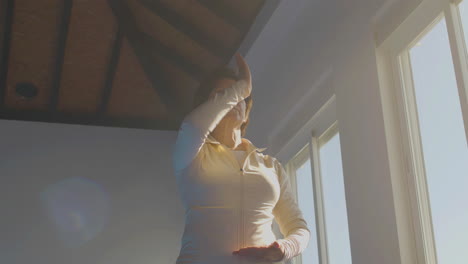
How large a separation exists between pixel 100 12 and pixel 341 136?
230cm

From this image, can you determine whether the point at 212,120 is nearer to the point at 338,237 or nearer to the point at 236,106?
the point at 236,106

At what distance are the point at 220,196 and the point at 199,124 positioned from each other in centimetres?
19

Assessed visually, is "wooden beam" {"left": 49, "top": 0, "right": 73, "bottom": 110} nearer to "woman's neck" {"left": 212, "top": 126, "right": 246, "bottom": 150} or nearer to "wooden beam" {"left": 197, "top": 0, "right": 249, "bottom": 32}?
"wooden beam" {"left": 197, "top": 0, "right": 249, "bottom": 32}

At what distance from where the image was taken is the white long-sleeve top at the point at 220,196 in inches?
56.2

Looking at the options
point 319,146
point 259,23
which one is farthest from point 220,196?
point 259,23

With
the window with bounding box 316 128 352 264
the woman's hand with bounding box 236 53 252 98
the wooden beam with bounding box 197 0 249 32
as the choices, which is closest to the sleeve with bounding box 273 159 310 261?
the woman's hand with bounding box 236 53 252 98

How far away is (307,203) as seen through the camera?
10.0 feet

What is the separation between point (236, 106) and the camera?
1615mm

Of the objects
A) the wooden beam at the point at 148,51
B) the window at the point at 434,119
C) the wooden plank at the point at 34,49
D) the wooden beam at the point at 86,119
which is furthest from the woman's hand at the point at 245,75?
the wooden beam at the point at 86,119

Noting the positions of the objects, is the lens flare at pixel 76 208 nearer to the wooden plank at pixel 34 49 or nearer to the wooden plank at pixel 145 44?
the wooden plank at pixel 34 49

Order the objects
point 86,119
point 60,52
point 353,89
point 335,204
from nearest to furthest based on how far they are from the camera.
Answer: point 353,89 → point 335,204 → point 60,52 → point 86,119

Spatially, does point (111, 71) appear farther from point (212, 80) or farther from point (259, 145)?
point (212, 80)

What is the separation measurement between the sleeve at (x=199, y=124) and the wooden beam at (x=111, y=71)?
2937mm

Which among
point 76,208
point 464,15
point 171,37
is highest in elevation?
point 171,37
